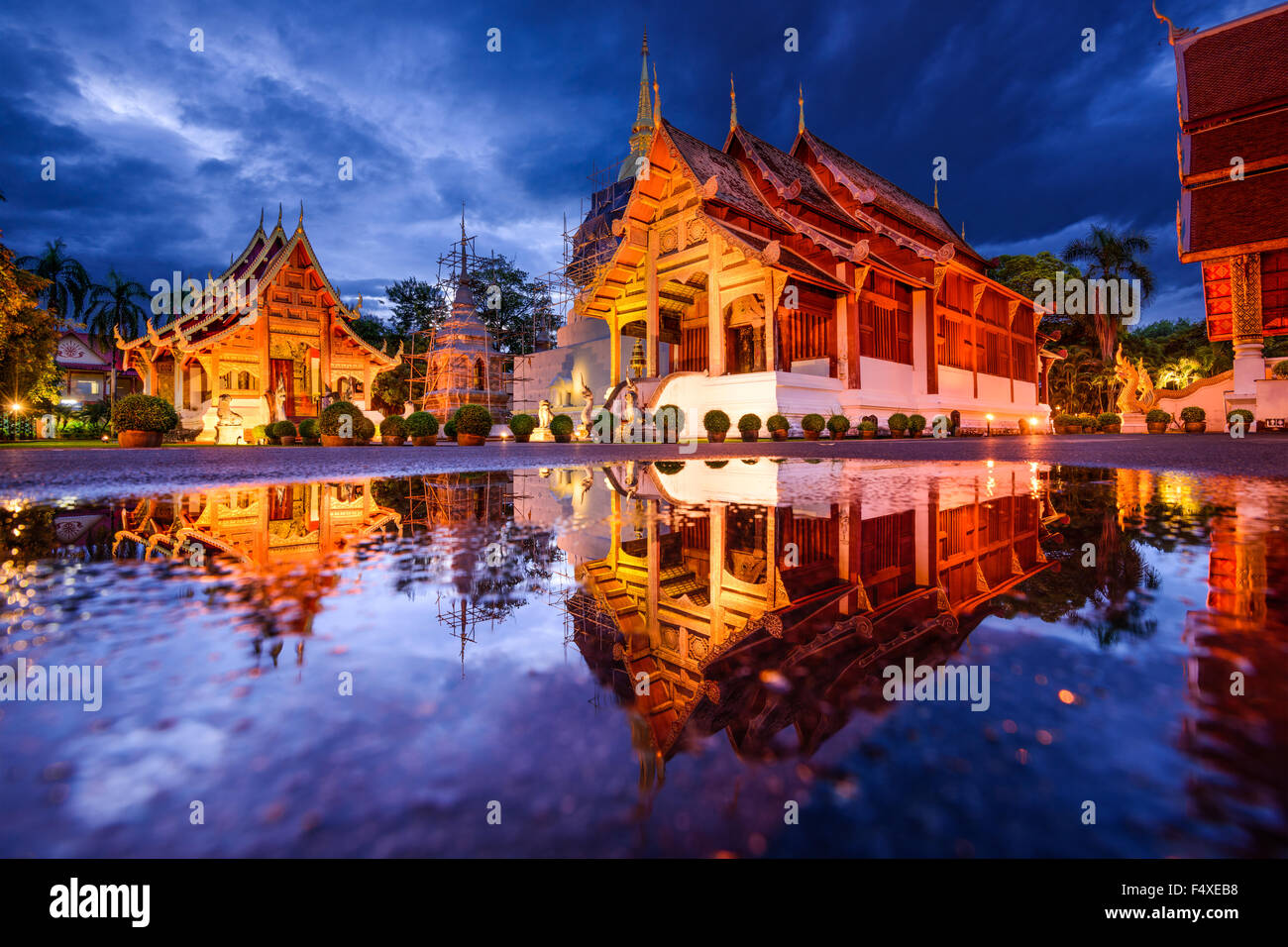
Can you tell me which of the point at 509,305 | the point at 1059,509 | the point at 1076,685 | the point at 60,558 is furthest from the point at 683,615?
the point at 509,305

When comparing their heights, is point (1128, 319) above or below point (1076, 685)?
above

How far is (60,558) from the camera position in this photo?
206cm

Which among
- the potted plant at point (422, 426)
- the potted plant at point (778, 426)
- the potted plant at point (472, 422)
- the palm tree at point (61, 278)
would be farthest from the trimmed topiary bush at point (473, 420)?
the palm tree at point (61, 278)

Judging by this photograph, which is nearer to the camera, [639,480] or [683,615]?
[683,615]

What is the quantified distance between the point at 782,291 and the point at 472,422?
9.46 meters

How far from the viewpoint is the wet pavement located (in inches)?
24.0

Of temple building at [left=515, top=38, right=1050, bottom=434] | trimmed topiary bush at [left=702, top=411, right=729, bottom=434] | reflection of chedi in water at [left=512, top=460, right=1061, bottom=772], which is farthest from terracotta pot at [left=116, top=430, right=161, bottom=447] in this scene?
reflection of chedi in water at [left=512, top=460, right=1061, bottom=772]

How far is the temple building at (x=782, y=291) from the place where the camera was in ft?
58.4

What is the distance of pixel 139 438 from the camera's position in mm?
12273

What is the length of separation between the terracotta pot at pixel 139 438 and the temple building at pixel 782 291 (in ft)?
37.1

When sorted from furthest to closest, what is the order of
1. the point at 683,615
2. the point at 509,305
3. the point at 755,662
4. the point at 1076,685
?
1. the point at 509,305
2. the point at 683,615
3. the point at 755,662
4. the point at 1076,685

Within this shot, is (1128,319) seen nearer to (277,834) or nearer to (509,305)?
(509,305)
